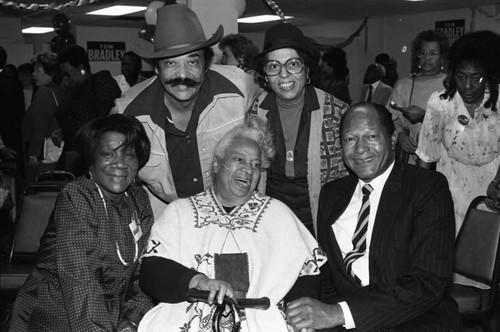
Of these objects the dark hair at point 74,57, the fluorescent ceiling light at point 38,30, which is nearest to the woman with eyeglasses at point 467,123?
the dark hair at point 74,57

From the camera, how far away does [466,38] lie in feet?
14.8

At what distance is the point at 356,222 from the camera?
302cm

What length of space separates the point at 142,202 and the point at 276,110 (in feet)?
2.46

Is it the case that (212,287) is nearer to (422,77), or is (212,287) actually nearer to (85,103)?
(85,103)

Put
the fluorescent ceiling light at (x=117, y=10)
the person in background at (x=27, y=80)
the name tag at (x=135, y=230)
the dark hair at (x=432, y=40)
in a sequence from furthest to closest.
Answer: the fluorescent ceiling light at (x=117, y=10), the person in background at (x=27, y=80), the dark hair at (x=432, y=40), the name tag at (x=135, y=230)

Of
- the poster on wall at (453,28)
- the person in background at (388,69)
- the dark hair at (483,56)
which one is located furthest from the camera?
the poster on wall at (453,28)

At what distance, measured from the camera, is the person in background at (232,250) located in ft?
9.31

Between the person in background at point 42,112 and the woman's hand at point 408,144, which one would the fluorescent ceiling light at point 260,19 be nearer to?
the person in background at point 42,112

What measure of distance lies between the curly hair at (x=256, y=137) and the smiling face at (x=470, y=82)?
1578mm

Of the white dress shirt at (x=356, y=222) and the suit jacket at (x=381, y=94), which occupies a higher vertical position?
the suit jacket at (x=381, y=94)

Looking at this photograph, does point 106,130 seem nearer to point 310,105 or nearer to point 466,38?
point 310,105

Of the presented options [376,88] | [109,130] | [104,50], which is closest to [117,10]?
[104,50]

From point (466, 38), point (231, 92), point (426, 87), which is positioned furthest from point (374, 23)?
point (231, 92)

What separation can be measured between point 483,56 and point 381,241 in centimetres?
188
